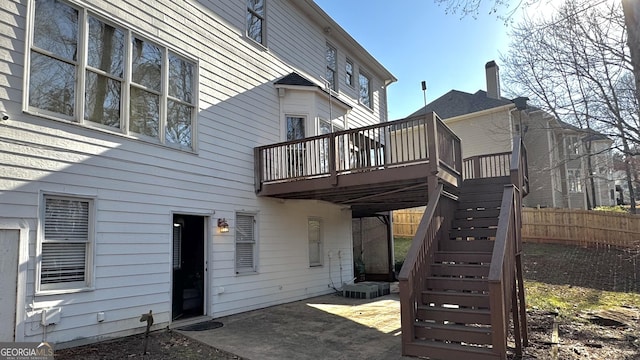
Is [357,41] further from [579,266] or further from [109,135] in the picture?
[579,266]

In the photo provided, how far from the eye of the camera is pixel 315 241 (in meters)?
12.0

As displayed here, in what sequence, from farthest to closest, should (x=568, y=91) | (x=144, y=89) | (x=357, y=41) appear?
(x=357, y=41), (x=568, y=91), (x=144, y=89)

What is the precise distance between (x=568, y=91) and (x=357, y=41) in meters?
6.92

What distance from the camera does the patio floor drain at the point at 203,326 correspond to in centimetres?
720

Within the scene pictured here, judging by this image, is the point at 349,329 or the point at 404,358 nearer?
the point at 404,358

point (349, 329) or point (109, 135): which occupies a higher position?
point (109, 135)

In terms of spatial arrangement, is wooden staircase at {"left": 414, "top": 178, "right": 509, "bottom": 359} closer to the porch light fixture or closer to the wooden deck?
the wooden deck

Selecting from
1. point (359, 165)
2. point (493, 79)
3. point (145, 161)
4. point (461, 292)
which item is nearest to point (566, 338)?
point (461, 292)

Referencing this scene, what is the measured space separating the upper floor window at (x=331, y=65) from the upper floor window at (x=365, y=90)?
6.16 feet

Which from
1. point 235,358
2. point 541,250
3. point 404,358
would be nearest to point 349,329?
point 404,358

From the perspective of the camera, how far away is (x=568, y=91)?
12.6 meters

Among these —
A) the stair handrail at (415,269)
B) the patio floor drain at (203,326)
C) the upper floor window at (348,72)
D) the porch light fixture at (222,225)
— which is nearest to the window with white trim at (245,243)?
the porch light fixture at (222,225)

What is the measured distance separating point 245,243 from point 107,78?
4.43 m

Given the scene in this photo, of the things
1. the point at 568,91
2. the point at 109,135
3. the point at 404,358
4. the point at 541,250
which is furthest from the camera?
the point at 541,250
